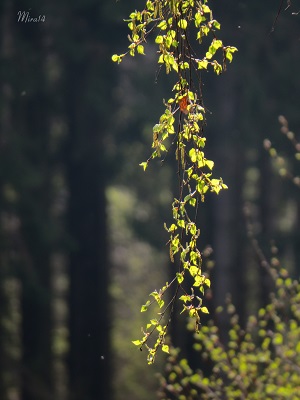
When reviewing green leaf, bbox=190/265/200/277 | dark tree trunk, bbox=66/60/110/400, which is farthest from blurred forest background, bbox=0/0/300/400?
green leaf, bbox=190/265/200/277

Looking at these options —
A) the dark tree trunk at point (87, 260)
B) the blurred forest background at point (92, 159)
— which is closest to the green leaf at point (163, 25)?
the blurred forest background at point (92, 159)

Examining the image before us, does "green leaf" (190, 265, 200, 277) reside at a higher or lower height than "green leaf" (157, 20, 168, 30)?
lower

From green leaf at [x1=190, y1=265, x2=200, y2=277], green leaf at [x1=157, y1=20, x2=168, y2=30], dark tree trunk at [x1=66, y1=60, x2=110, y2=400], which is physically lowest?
green leaf at [x1=190, y1=265, x2=200, y2=277]

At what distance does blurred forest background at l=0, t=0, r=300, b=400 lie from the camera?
15984mm

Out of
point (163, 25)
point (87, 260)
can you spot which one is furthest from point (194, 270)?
point (87, 260)

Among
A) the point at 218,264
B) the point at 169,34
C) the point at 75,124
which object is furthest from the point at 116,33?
the point at 169,34

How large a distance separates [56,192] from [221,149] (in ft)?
11.0

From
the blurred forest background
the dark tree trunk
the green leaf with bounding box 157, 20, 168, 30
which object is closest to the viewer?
the green leaf with bounding box 157, 20, 168, 30

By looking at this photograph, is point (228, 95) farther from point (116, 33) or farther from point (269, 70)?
point (116, 33)

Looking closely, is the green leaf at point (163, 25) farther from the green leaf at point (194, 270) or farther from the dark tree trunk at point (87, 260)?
the dark tree trunk at point (87, 260)

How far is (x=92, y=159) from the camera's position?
56.4 feet

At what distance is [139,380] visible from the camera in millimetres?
21875

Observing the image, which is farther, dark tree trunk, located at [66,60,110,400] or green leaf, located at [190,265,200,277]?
dark tree trunk, located at [66,60,110,400]

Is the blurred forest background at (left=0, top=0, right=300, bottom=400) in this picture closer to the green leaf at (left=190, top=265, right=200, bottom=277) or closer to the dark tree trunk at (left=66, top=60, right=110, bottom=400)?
the dark tree trunk at (left=66, top=60, right=110, bottom=400)
